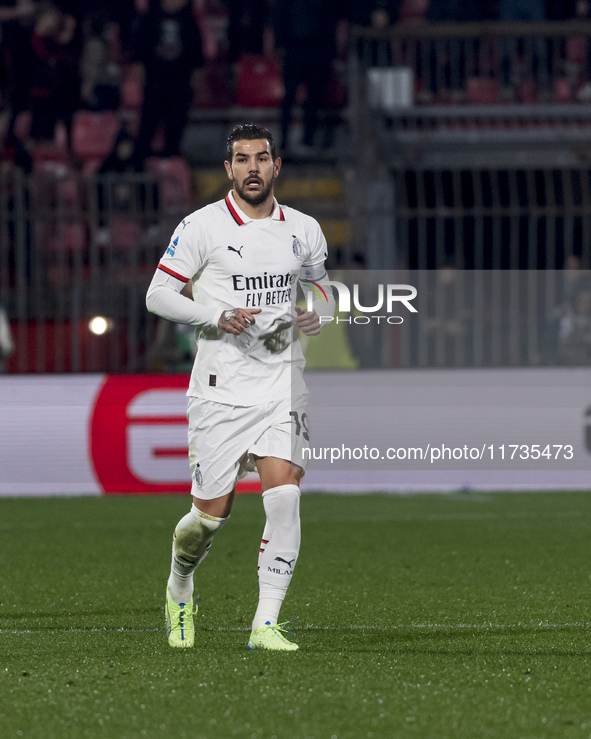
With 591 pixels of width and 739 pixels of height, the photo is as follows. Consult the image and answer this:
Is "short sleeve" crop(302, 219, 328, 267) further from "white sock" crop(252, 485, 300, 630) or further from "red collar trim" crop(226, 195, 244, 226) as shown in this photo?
"white sock" crop(252, 485, 300, 630)

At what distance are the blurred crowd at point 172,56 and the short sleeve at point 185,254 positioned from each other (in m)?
10.4

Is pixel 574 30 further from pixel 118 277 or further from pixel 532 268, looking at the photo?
pixel 118 277

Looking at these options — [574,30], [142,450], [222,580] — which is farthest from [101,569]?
[574,30]

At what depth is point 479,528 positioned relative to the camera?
952 cm

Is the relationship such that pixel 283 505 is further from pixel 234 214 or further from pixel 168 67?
pixel 168 67

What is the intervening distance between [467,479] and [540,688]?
763 centimetres

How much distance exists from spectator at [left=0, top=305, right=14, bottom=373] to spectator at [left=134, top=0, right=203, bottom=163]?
352 cm

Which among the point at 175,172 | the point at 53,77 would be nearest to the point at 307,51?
the point at 175,172

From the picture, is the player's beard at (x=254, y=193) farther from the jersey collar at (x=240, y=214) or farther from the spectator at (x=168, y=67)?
the spectator at (x=168, y=67)

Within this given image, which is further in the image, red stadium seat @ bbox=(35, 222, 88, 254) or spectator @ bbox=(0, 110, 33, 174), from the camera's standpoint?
spectator @ bbox=(0, 110, 33, 174)

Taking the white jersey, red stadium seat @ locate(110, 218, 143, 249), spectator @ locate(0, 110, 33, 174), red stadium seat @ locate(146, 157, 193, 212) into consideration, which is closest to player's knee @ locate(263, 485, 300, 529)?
the white jersey

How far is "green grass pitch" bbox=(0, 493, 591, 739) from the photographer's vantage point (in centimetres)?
388

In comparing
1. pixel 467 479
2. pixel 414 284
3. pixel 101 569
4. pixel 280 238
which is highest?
pixel 280 238

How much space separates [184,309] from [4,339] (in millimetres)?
8088
